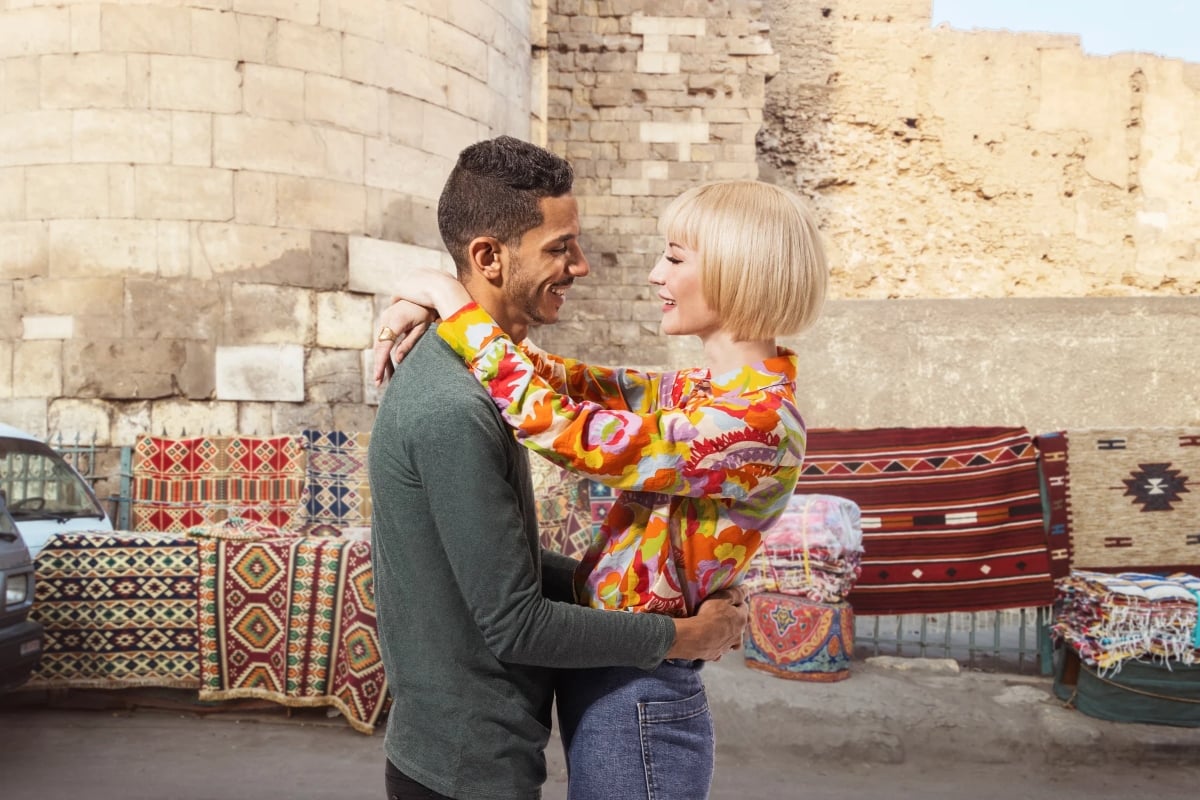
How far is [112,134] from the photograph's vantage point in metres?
7.78

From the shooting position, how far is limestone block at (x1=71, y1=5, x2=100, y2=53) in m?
7.73

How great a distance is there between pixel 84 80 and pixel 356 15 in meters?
2.12

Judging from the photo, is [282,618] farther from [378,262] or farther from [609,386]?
[378,262]

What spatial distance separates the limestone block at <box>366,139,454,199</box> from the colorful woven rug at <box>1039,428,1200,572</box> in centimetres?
569

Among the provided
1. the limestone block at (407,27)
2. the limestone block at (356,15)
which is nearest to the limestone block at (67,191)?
the limestone block at (356,15)

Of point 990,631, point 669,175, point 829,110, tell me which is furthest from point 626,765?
point 829,110

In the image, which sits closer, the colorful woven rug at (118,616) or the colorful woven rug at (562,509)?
the colorful woven rug at (118,616)

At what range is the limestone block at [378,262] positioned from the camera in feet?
28.2

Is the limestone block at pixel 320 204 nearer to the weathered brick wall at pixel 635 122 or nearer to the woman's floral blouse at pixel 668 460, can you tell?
the weathered brick wall at pixel 635 122

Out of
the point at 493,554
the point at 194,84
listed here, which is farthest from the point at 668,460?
the point at 194,84

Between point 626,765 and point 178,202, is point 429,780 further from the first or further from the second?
point 178,202

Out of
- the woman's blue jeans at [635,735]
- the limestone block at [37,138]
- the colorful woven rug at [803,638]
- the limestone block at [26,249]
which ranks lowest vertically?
the colorful woven rug at [803,638]

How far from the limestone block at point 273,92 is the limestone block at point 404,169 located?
0.66 metres

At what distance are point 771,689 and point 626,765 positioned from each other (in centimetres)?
405
